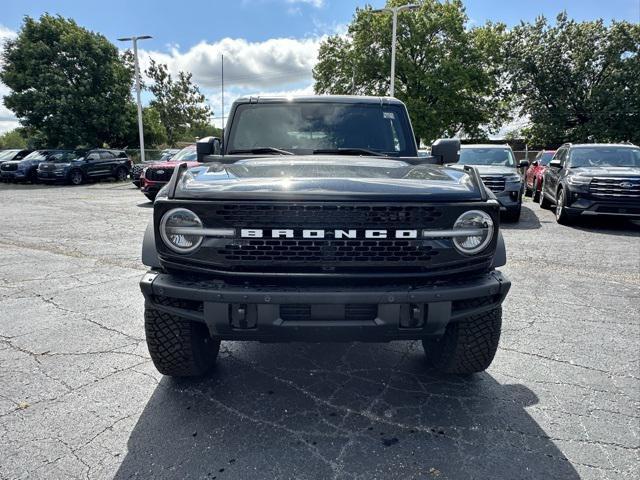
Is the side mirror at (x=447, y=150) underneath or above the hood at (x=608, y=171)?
above

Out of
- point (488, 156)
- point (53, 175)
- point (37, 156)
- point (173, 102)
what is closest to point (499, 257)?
point (488, 156)

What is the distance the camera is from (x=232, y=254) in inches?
86.5

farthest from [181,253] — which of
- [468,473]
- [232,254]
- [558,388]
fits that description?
[558,388]

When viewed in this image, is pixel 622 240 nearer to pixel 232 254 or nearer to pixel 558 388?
pixel 558 388

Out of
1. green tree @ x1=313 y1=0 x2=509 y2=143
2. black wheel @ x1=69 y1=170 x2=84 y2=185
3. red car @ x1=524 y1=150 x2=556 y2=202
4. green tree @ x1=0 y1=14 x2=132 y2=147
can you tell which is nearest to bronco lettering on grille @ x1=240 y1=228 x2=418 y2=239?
red car @ x1=524 y1=150 x2=556 y2=202

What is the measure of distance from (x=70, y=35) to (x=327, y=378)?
29.6 metres

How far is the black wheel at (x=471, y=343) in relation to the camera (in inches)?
103

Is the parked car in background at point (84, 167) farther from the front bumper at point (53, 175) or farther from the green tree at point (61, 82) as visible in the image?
the green tree at point (61, 82)

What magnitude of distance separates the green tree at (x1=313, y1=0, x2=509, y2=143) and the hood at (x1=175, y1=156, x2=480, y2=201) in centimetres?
2814

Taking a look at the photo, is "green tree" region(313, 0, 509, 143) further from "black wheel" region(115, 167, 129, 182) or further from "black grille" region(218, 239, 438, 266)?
"black grille" region(218, 239, 438, 266)

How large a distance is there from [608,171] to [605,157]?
3.84 feet

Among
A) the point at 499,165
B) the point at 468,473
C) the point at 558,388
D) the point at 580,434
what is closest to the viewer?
the point at 468,473

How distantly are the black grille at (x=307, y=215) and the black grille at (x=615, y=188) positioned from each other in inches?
306

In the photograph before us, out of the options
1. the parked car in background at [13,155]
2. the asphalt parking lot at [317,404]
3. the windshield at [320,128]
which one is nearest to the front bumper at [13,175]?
the parked car in background at [13,155]
